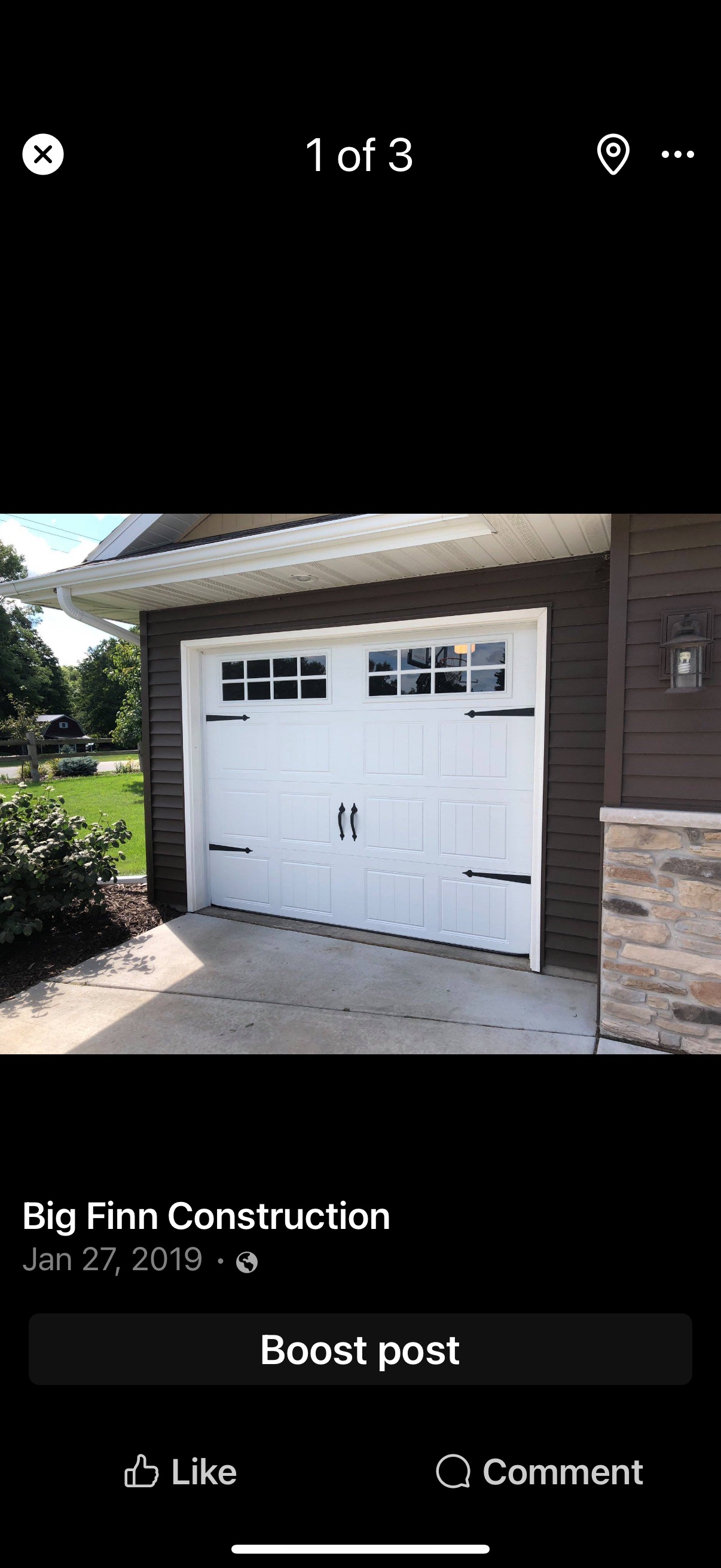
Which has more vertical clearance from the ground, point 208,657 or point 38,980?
point 208,657

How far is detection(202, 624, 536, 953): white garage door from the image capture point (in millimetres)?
3746

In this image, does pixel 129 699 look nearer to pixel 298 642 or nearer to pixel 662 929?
pixel 298 642

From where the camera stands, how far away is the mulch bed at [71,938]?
3619 mm

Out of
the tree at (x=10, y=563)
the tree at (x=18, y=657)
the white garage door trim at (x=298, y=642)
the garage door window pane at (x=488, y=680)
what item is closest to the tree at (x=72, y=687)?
the tree at (x=18, y=657)

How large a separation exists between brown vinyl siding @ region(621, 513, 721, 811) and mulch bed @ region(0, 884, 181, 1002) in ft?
10.0

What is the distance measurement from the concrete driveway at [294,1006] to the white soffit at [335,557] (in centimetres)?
213

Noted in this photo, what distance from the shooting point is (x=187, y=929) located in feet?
14.4

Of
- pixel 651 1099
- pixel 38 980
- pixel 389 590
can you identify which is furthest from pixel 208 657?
pixel 651 1099

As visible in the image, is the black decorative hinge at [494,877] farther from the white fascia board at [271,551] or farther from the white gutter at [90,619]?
the white gutter at [90,619]

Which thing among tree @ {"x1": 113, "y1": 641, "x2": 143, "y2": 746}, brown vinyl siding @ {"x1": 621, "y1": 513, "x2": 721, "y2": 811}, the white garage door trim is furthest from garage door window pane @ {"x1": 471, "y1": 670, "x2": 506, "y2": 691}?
tree @ {"x1": 113, "y1": 641, "x2": 143, "y2": 746}

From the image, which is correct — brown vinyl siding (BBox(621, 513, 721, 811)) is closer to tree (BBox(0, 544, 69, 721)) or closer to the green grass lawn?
the green grass lawn

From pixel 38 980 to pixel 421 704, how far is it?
8.54ft

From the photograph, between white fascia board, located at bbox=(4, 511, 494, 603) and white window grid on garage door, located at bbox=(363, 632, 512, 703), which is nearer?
white fascia board, located at bbox=(4, 511, 494, 603)
